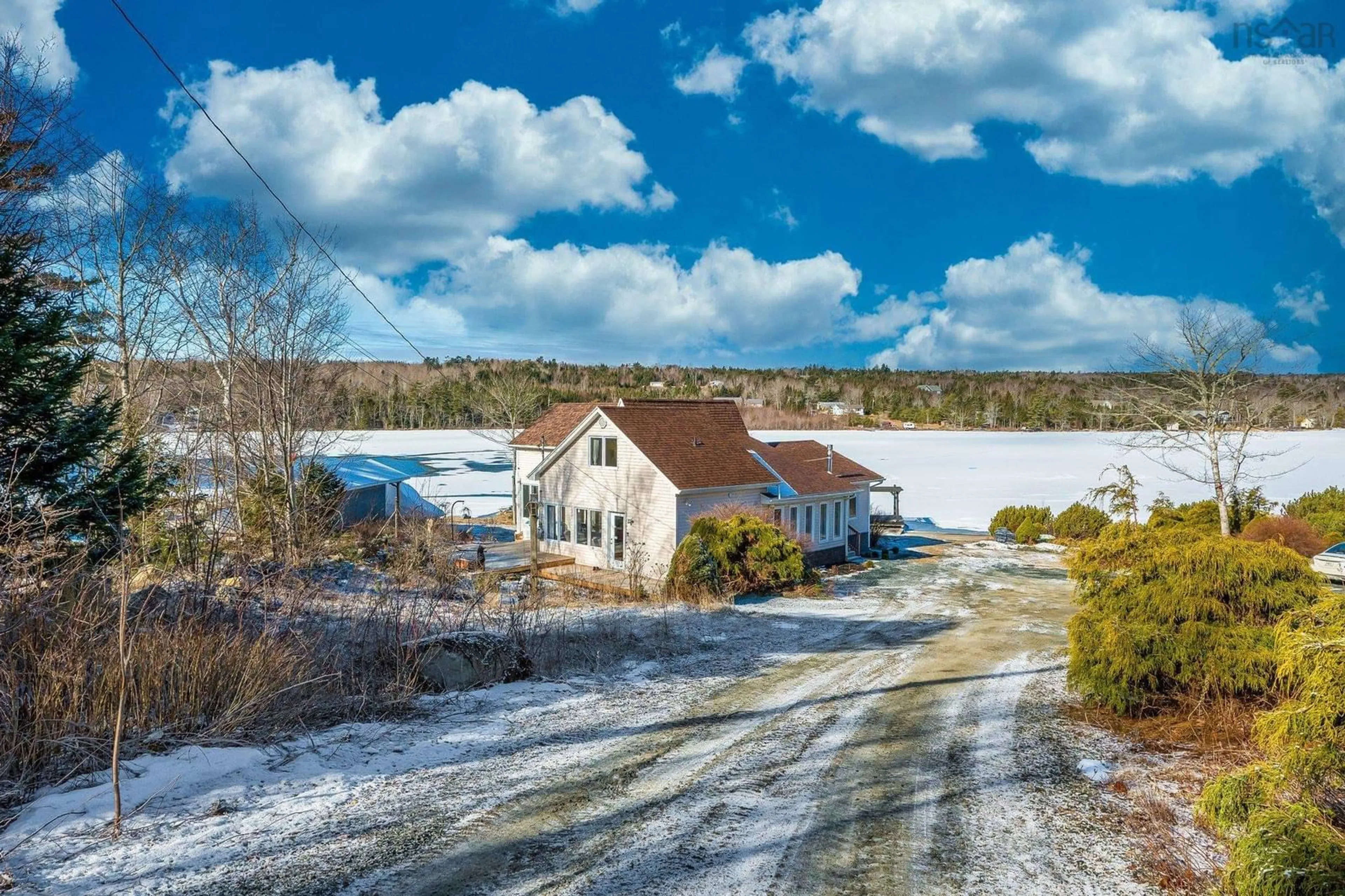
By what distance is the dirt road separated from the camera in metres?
5.05

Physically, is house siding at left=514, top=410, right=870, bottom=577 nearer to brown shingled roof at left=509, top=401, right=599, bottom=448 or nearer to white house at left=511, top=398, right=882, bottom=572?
white house at left=511, top=398, right=882, bottom=572

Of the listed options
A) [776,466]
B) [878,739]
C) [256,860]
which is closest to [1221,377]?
[776,466]

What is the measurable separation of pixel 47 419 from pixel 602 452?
57.8ft

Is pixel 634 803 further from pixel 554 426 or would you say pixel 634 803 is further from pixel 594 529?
pixel 554 426

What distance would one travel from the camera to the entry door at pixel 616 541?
85.0 ft

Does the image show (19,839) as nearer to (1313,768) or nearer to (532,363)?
(1313,768)

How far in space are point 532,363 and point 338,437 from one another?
123242 mm

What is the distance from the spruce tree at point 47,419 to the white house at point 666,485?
1210 centimetres

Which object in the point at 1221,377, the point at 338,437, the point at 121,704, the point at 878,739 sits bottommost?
the point at 878,739

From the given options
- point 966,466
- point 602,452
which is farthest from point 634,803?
point 966,466

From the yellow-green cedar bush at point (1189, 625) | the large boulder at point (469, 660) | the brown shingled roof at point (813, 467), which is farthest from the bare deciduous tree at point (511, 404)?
the yellow-green cedar bush at point (1189, 625)

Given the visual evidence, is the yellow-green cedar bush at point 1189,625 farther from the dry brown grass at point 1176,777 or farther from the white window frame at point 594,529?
the white window frame at point 594,529

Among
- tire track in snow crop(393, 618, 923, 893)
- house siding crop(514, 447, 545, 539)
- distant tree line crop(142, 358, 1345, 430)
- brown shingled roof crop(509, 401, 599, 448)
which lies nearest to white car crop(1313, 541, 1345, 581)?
distant tree line crop(142, 358, 1345, 430)

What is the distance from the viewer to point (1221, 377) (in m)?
23.9
